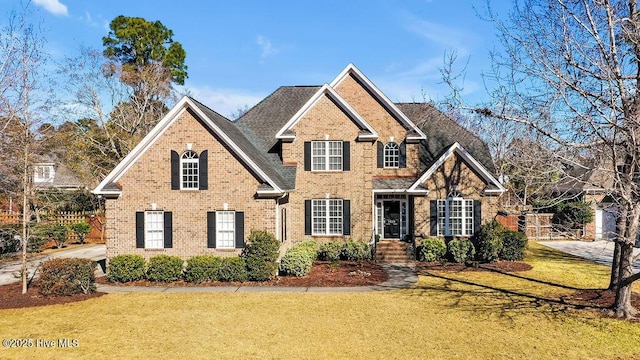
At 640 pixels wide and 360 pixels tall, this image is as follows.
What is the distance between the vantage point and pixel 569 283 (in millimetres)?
16438

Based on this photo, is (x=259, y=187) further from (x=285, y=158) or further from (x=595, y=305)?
(x=595, y=305)

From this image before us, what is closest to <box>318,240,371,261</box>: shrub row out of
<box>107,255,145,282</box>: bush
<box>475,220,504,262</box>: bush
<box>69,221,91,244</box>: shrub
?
<box>475,220,504,262</box>: bush

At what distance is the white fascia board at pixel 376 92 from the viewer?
902 inches

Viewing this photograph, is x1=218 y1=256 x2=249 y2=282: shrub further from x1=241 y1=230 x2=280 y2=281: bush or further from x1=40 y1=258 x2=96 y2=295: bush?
x1=40 y1=258 x2=96 y2=295: bush

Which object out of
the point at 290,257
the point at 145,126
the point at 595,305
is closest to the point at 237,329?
the point at 290,257

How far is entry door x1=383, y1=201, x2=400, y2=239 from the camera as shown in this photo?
76.7 ft

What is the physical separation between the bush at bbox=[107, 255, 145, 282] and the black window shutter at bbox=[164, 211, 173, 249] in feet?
4.37

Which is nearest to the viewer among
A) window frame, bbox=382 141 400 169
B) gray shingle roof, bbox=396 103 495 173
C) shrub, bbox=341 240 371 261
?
shrub, bbox=341 240 371 261

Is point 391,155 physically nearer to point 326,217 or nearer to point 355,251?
point 326,217

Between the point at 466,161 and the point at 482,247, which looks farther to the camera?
the point at 466,161

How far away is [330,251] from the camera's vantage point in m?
20.9

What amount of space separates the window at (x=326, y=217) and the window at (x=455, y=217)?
5.33m

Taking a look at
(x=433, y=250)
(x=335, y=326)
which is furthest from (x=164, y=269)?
(x=433, y=250)

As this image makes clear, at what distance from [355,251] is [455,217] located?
563cm
